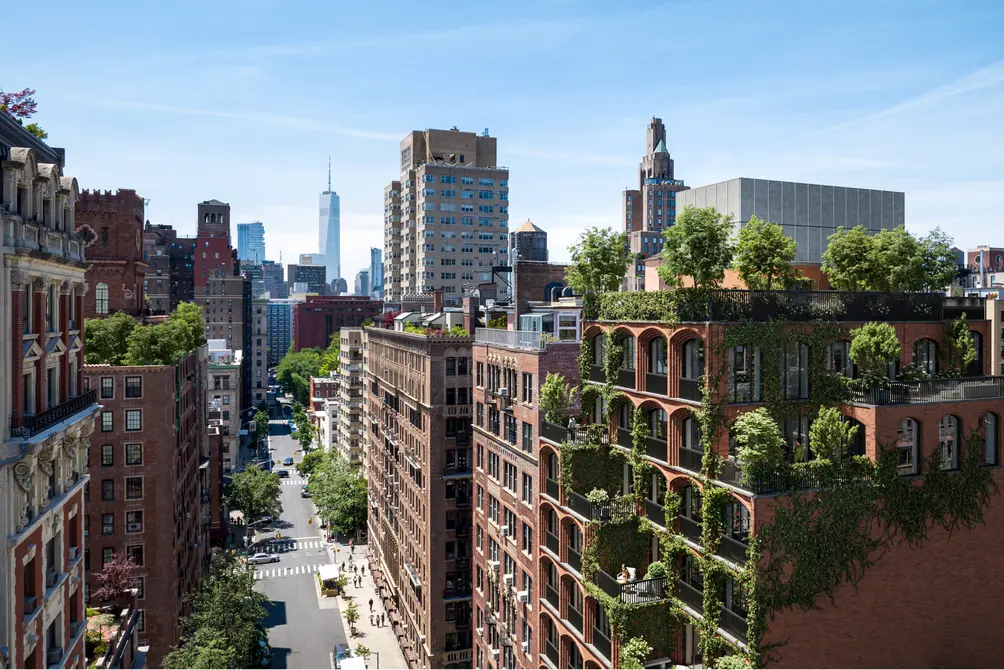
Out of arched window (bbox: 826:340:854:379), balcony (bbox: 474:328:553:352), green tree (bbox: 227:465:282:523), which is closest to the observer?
arched window (bbox: 826:340:854:379)

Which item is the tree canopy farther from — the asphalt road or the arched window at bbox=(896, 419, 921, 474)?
the asphalt road

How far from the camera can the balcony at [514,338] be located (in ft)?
147

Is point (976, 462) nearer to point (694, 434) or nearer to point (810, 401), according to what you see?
point (810, 401)

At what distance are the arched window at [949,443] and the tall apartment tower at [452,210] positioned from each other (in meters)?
121

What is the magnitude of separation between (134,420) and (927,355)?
57277 millimetres

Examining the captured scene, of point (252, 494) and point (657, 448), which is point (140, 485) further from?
point (252, 494)

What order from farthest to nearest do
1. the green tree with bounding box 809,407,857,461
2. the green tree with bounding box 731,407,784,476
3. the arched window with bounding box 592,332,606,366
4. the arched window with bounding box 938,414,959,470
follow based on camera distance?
the arched window with bounding box 592,332,606,366 → the arched window with bounding box 938,414,959,470 → the green tree with bounding box 809,407,857,461 → the green tree with bounding box 731,407,784,476

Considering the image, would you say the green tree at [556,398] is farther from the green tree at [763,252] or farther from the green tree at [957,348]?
the green tree at [957,348]

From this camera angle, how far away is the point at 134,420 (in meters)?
58.3

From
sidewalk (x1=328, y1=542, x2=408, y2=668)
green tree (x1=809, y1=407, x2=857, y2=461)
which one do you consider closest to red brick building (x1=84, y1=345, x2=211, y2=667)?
sidewalk (x1=328, y1=542, x2=408, y2=668)

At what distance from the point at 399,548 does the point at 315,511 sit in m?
66.5

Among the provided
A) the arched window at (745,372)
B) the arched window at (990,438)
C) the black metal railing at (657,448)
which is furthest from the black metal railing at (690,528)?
the arched window at (990,438)

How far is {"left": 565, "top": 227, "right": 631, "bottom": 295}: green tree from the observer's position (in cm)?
4256

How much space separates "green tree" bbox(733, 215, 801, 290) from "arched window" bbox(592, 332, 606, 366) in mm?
9126
